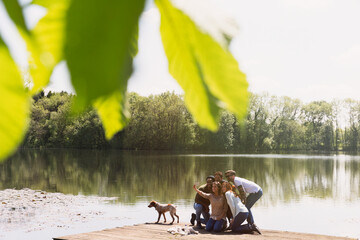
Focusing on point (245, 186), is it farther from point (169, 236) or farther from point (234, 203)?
point (169, 236)

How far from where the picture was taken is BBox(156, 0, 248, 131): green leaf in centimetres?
21

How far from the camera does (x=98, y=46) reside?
0.18 metres

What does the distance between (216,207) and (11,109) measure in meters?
8.88

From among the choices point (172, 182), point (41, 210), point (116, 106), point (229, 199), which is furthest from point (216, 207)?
point (172, 182)

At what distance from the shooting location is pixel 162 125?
1.82 feet

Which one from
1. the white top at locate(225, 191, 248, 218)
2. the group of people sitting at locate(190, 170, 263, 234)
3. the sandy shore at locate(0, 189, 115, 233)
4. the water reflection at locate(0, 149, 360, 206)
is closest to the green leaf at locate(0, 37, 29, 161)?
the group of people sitting at locate(190, 170, 263, 234)

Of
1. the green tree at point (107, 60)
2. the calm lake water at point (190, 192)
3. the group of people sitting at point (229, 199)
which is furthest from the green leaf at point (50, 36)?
the calm lake water at point (190, 192)

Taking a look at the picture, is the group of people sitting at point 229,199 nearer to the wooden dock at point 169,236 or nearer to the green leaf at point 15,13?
the wooden dock at point 169,236

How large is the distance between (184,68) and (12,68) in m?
0.09

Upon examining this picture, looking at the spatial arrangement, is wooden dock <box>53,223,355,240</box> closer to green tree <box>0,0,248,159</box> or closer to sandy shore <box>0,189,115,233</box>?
sandy shore <box>0,189,115,233</box>

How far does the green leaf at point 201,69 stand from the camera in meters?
0.21

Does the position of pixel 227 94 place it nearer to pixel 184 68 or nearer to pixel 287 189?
pixel 184 68

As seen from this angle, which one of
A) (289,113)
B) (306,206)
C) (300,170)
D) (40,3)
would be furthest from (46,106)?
(300,170)

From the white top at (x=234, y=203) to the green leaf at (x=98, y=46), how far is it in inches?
335
